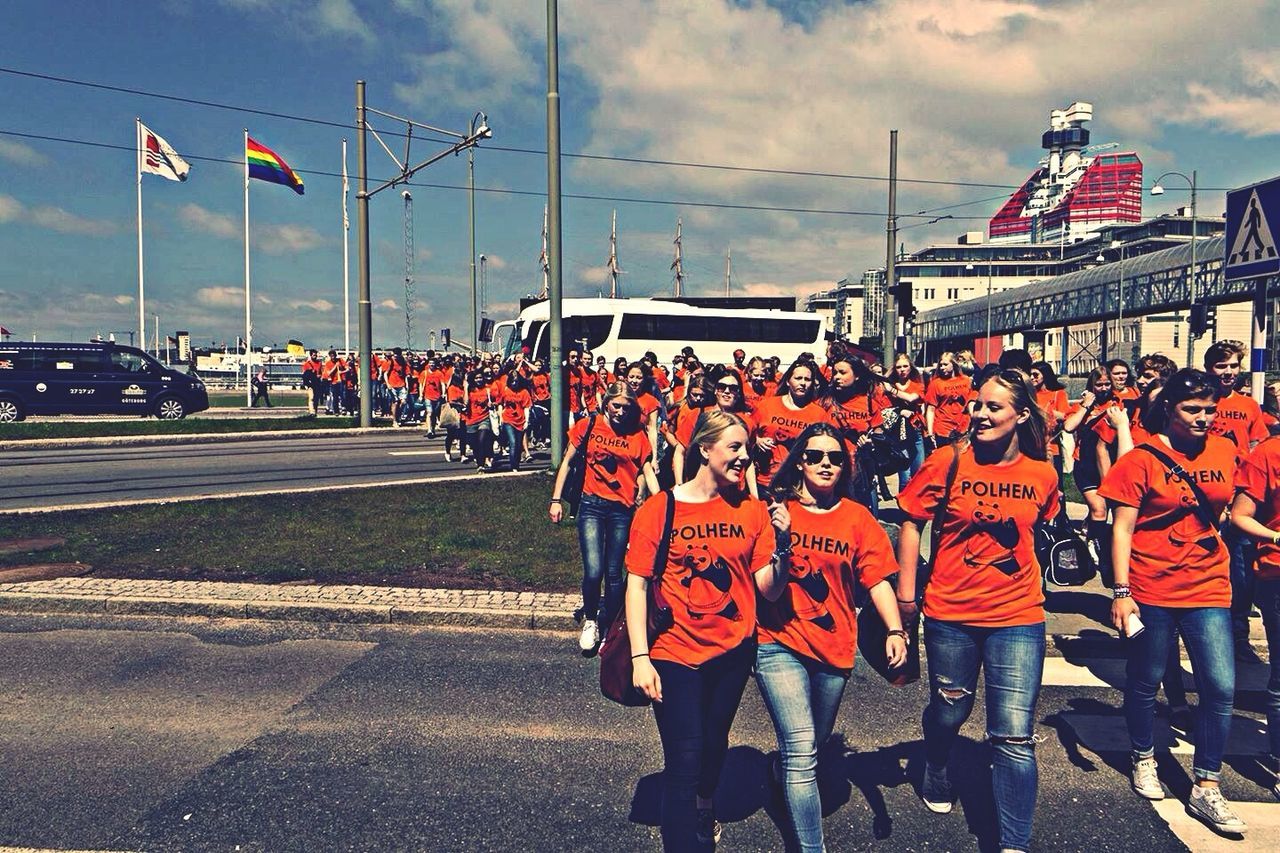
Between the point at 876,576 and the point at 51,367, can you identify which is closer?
the point at 876,576

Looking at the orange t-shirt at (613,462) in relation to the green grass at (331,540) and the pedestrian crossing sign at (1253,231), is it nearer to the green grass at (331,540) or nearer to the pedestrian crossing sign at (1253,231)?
the green grass at (331,540)

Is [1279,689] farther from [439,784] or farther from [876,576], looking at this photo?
[439,784]

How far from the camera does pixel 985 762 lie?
14.9 feet

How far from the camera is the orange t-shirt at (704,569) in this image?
11.2 ft

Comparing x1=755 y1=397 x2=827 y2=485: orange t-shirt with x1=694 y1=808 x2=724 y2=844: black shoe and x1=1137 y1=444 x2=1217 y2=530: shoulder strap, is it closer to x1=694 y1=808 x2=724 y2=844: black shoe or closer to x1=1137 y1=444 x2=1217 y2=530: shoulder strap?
x1=1137 y1=444 x2=1217 y2=530: shoulder strap

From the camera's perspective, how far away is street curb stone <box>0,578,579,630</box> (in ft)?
22.0

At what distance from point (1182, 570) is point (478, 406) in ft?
39.7

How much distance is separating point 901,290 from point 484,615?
52.7 ft

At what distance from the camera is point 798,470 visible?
11.8 ft

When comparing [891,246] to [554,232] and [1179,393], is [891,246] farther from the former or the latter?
[1179,393]

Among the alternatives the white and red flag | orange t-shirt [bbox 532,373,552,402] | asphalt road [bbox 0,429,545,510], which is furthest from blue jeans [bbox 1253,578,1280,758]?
the white and red flag

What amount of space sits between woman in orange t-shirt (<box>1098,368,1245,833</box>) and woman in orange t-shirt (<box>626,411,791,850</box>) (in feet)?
5.47

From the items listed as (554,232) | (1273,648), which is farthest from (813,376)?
(554,232)

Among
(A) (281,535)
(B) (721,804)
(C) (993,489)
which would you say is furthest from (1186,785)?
A: (A) (281,535)
